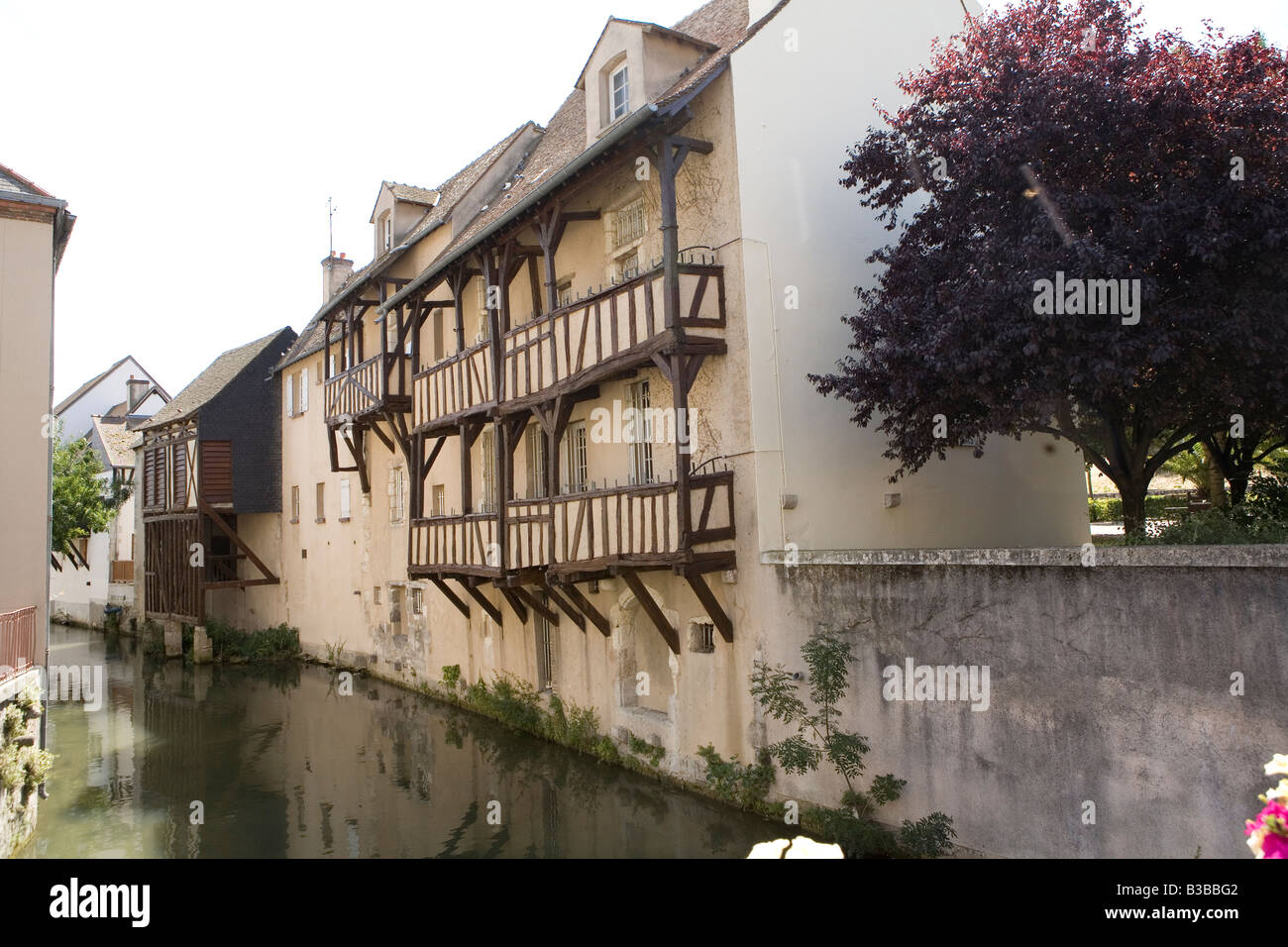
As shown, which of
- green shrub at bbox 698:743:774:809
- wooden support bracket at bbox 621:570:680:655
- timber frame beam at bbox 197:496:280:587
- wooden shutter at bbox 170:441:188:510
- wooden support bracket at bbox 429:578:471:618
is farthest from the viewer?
wooden shutter at bbox 170:441:188:510

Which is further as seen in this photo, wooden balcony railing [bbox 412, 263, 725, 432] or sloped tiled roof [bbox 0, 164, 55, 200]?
sloped tiled roof [bbox 0, 164, 55, 200]

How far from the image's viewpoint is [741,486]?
34.8 feet

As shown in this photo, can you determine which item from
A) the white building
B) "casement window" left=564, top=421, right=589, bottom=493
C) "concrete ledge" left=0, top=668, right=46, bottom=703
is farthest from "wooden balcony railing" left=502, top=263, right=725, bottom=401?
the white building

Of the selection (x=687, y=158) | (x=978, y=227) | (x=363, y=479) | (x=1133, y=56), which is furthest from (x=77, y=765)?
(x=1133, y=56)

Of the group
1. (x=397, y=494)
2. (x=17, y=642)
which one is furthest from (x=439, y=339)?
(x=17, y=642)

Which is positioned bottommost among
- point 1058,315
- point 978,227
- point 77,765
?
point 77,765

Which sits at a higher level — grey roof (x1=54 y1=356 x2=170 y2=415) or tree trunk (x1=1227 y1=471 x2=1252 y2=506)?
grey roof (x1=54 y1=356 x2=170 y2=415)

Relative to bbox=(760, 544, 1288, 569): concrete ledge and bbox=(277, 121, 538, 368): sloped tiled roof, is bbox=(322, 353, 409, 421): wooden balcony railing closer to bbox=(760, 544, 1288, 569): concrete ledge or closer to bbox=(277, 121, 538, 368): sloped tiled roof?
bbox=(277, 121, 538, 368): sloped tiled roof

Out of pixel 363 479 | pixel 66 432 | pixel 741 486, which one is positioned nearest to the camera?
pixel 741 486

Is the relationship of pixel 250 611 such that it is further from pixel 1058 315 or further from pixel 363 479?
pixel 1058 315

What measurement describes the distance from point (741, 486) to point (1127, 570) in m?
4.50

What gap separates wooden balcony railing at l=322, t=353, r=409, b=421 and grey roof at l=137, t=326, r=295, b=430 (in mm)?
6717

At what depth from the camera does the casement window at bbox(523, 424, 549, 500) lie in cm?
1434

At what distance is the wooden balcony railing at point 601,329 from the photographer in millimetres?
10578
